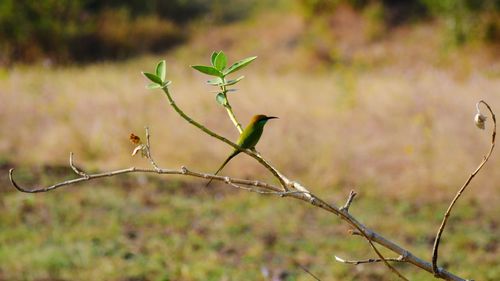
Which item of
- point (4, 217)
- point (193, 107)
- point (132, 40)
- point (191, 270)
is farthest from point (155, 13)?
point (191, 270)

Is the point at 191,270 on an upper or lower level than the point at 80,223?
lower

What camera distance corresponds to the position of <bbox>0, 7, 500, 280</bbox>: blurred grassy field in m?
4.13

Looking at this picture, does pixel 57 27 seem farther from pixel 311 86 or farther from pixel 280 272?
pixel 280 272

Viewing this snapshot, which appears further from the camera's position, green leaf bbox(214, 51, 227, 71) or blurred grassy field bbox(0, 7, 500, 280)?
blurred grassy field bbox(0, 7, 500, 280)

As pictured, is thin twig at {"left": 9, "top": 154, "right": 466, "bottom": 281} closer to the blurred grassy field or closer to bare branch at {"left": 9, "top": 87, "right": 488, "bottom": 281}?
bare branch at {"left": 9, "top": 87, "right": 488, "bottom": 281}

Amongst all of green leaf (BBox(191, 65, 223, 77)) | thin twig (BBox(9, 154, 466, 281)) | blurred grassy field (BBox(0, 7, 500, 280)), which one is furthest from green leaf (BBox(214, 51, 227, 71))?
blurred grassy field (BBox(0, 7, 500, 280))

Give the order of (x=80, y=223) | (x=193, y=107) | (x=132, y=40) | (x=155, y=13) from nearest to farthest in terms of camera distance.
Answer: (x=80, y=223)
(x=193, y=107)
(x=132, y=40)
(x=155, y=13)

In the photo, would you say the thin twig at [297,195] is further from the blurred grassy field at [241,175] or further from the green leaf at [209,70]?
the blurred grassy field at [241,175]

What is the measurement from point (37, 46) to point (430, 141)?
1007 cm

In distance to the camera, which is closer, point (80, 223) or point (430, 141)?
point (80, 223)

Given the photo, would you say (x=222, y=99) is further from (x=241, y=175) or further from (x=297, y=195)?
Result: (x=241, y=175)

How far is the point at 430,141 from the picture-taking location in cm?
675

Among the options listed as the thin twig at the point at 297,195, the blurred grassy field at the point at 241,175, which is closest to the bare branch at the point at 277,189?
the thin twig at the point at 297,195

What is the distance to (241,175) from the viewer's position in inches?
270
